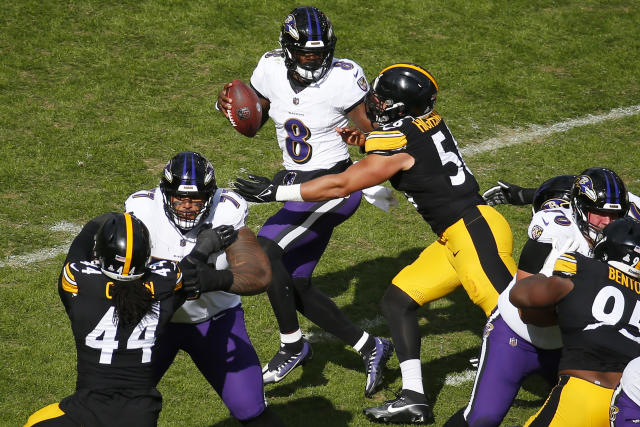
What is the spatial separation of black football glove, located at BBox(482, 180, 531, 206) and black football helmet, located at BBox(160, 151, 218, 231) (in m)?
2.25

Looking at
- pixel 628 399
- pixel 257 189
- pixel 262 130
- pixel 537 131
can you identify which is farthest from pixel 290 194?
pixel 537 131

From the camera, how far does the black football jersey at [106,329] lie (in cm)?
406

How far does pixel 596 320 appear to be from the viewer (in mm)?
4211

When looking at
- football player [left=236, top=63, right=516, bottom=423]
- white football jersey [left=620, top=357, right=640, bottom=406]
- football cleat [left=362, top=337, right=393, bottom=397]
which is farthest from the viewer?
football cleat [left=362, top=337, right=393, bottom=397]

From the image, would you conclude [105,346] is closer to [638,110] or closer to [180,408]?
[180,408]

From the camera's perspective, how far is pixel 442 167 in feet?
18.9

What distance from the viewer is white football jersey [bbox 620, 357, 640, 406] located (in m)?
3.86

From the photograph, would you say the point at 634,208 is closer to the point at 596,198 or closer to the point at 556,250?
the point at 596,198

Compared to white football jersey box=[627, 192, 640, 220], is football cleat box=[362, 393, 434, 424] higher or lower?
lower

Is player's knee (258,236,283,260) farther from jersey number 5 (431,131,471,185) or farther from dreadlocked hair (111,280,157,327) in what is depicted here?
dreadlocked hair (111,280,157,327)

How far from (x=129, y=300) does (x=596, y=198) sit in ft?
8.46

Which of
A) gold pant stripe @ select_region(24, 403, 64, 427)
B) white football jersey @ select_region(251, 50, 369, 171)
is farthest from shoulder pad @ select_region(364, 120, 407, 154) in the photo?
gold pant stripe @ select_region(24, 403, 64, 427)

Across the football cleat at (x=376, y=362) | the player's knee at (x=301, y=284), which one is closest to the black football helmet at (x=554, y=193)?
the football cleat at (x=376, y=362)

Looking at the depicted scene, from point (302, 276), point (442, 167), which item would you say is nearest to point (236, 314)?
point (302, 276)
